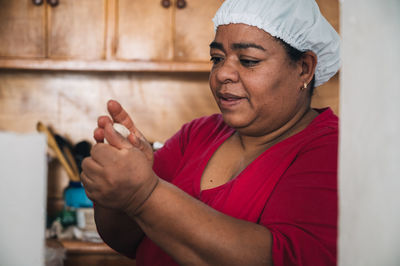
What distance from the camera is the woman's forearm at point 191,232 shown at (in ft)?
1.93

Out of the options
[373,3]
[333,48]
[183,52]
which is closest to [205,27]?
[183,52]

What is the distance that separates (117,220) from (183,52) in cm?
118

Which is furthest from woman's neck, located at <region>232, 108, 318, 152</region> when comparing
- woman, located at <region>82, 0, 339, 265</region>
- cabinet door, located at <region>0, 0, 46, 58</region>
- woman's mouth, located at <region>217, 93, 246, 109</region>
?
cabinet door, located at <region>0, 0, 46, 58</region>

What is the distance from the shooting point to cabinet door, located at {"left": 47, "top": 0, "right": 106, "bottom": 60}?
1936mm

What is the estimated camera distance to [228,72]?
0.90 meters

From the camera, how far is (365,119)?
0.34 m

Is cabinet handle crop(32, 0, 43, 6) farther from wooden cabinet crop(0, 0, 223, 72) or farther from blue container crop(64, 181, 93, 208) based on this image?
blue container crop(64, 181, 93, 208)

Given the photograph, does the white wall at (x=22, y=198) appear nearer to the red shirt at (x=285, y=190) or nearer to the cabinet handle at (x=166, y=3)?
the red shirt at (x=285, y=190)

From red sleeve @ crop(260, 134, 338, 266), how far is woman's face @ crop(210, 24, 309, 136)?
0.59ft

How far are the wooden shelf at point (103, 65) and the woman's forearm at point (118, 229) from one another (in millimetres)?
1049

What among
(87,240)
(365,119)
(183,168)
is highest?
(365,119)

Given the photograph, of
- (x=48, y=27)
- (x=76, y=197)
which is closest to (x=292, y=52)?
(x=76, y=197)

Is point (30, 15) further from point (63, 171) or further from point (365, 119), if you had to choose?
point (365, 119)

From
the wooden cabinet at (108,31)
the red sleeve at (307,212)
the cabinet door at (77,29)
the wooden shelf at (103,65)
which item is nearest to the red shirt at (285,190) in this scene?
the red sleeve at (307,212)
